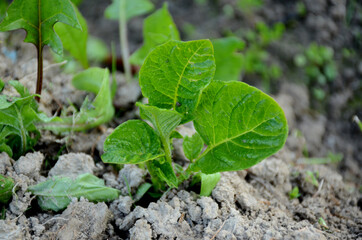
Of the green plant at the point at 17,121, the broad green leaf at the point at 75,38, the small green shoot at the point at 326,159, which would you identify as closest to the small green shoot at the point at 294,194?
the small green shoot at the point at 326,159

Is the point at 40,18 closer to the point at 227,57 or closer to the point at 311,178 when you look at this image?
the point at 227,57

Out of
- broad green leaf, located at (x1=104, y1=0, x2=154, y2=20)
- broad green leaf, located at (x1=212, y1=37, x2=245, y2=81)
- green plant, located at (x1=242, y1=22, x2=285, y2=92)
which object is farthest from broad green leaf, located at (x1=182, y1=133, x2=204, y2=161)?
green plant, located at (x1=242, y1=22, x2=285, y2=92)

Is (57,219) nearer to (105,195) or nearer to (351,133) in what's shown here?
(105,195)

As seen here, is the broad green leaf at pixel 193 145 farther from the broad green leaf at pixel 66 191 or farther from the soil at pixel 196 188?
the broad green leaf at pixel 66 191

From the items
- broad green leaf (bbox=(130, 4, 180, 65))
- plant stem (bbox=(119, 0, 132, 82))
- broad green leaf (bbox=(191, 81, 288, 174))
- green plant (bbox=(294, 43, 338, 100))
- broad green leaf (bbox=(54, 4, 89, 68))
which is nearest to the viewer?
broad green leaf (bbox=(191, 81, 288, 174))

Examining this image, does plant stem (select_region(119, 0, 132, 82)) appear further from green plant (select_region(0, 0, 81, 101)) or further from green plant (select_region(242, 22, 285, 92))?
green plant (select_region(242, 22, 285, 92))

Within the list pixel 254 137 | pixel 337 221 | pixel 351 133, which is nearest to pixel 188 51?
pixel 254 137
